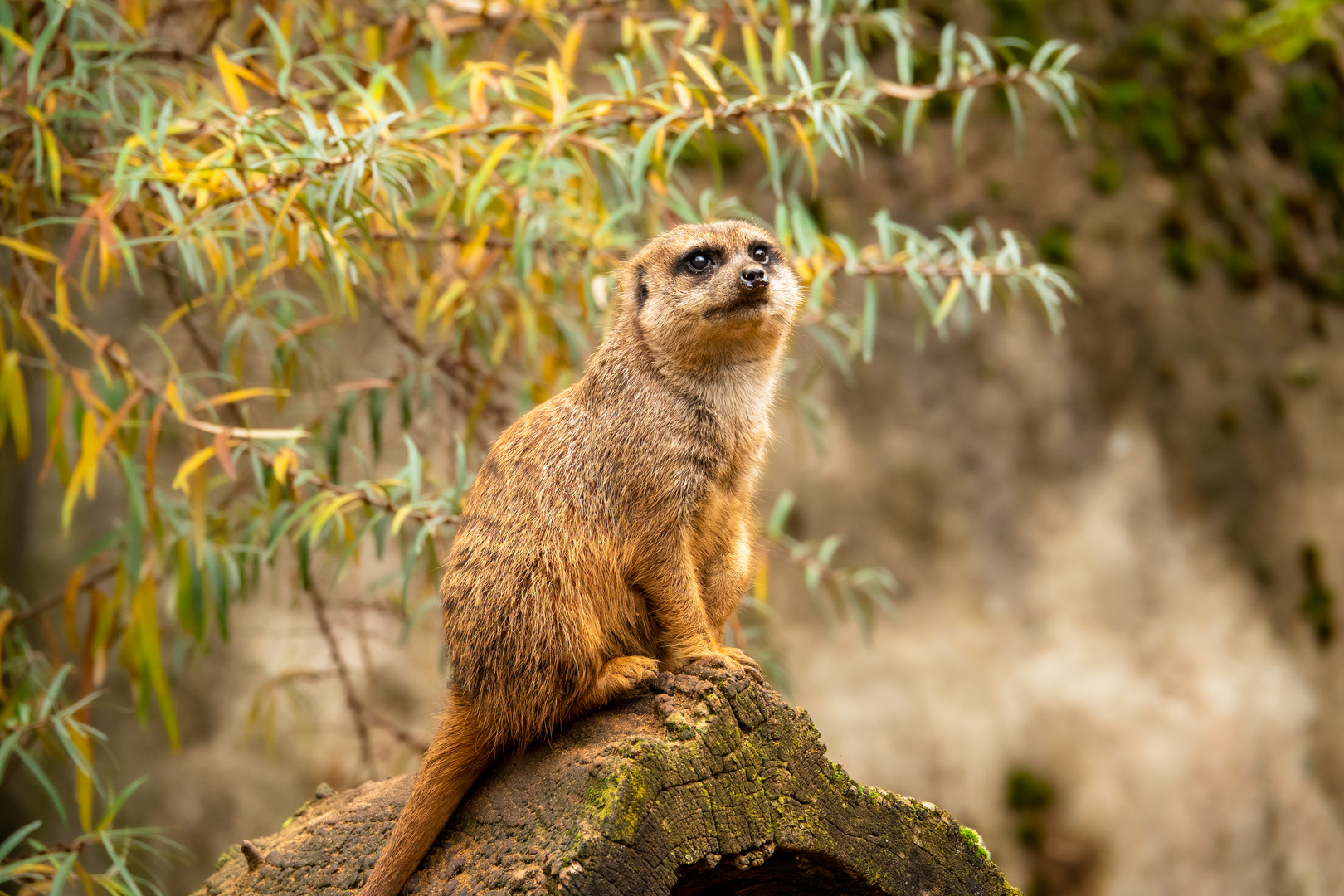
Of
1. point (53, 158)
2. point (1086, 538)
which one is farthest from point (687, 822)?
point (1086, 538)

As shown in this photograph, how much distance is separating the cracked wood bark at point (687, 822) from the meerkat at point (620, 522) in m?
0.06

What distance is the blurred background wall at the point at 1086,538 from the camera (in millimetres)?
5422

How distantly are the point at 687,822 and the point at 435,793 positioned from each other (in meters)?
0.43

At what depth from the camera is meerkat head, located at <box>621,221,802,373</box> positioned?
6.97ft

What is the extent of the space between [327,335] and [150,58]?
906mm

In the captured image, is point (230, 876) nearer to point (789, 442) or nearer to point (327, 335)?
point (327, 335)

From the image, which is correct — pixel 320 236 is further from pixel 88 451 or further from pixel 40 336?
pixel 40 336

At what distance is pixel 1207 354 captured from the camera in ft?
18.5

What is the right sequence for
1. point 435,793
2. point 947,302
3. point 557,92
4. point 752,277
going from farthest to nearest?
1. point 947,302
2. point 557,92
3. point 752,277
4. point 435,793

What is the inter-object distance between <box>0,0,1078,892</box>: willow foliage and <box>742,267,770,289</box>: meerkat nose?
0.51 metres

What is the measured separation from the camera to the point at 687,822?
1627 mm

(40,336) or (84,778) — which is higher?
(40,336)

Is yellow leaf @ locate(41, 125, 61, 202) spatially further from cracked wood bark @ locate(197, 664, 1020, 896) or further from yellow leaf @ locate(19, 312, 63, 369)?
cracked wood bark @ locate(197, 664, 1020, 896)

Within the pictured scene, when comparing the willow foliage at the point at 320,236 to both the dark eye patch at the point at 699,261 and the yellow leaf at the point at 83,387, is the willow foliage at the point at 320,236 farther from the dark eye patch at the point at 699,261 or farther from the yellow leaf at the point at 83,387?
the dark eye patch at the point at 699,261
